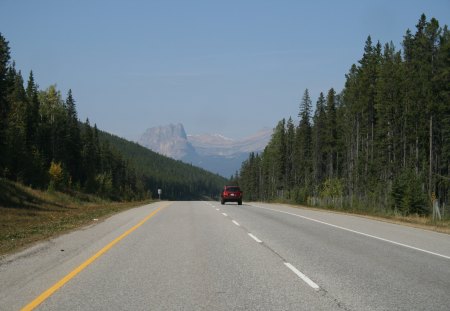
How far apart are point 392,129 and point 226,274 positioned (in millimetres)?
53248

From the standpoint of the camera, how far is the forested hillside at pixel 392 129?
44613mm

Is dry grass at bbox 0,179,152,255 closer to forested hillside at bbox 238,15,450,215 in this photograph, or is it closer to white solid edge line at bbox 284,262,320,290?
white solid edge line at bbox 284,262,320,290

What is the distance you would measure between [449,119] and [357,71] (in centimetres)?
2832

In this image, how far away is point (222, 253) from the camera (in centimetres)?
1162

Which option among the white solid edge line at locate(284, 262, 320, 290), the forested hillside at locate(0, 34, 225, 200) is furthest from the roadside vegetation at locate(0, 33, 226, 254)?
the white solid edge line at locate(284, 262, 320, 290)

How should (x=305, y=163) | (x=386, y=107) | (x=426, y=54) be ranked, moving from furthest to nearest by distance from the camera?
(x=305, y=163), (x=386, y=107), (x=426, y=54)

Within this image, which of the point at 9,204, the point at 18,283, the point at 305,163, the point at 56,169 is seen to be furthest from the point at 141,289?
the point at 305,163

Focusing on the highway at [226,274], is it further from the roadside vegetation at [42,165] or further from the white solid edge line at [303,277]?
the roadside vegetation at [42,165]

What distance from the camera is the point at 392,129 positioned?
58.2m

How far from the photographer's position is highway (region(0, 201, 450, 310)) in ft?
22.4

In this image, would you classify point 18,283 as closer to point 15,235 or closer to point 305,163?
point 15,235

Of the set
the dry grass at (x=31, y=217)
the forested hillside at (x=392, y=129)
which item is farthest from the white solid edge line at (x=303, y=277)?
the forested hillside at (x=392, y=129)

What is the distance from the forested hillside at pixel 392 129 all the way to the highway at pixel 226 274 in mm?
19429

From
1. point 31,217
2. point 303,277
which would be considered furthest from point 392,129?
point 303,277
